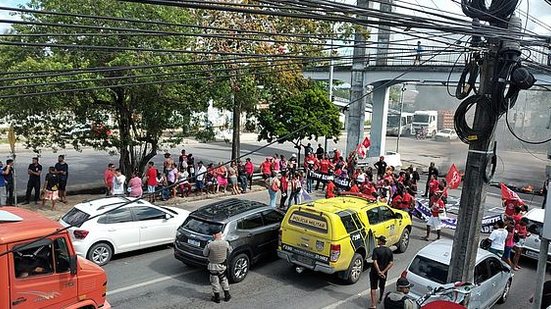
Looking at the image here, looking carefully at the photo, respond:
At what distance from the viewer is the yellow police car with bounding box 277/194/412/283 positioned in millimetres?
10383

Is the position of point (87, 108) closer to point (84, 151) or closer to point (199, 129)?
point (199, 129)

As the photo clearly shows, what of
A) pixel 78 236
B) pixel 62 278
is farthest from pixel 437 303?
pixel 78 236

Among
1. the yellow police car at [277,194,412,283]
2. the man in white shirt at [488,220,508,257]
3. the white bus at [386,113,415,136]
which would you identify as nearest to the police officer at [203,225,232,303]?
the yellow police car at [277,194,412,283]

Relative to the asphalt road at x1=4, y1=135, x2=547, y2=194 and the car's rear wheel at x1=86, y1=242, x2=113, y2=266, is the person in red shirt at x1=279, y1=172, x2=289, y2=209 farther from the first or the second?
the asphalt road at x1=4, y1=135, x2=547, y2=194

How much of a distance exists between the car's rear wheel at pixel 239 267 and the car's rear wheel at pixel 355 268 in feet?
7.38

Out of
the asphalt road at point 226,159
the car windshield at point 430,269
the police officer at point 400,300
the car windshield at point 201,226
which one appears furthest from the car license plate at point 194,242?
the asphalt road at point 226,159

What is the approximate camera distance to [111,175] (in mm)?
16375

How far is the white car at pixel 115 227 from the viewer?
1110 centimetres

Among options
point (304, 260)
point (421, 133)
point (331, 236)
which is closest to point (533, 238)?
point (331, 236)

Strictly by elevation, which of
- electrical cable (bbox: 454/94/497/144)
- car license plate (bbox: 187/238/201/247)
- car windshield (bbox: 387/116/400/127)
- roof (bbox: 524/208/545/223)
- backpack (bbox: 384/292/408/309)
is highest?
electrical cable (bbox: 454/94/497/144)

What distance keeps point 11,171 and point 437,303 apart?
553 inches

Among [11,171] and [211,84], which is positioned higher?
[211,84]

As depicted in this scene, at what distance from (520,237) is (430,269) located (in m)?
4.54

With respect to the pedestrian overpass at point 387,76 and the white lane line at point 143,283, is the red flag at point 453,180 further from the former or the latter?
the white lane line at point 143,283
